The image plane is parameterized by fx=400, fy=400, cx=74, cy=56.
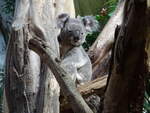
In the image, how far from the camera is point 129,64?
→ 5.30ft

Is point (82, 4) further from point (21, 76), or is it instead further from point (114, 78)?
point (114, 78)

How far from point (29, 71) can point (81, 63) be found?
119cm

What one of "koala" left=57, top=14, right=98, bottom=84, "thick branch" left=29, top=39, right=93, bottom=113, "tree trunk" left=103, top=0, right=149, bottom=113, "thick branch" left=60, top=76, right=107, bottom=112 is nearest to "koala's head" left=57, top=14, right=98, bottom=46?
"koala" left=57, top=14, right=98, bottom=84

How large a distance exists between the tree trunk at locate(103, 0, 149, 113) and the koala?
2038 millimetres

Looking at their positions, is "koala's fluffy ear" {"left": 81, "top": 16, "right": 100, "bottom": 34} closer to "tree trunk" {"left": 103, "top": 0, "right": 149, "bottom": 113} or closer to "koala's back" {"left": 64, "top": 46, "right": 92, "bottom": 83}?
"koala's back" {"left": 64, "top": 46, "right": 92, "bottom": 83}

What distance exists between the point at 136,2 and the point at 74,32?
2.45 metres

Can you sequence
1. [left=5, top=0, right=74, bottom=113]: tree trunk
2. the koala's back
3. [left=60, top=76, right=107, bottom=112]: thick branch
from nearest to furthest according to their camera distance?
[left=5, top=0, right=74, bottom=113]: tree trunk < [left=60, top=76, right=107, bottom=112]: thick branch < the koala's back

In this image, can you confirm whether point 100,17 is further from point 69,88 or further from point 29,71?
point 69,88

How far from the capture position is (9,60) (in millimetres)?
2736

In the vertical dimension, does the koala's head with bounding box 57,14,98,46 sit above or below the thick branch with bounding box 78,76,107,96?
above

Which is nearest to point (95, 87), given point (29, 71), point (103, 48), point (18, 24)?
point (29, 71)

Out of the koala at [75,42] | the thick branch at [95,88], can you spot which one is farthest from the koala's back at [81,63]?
the thick branch at [95,88]

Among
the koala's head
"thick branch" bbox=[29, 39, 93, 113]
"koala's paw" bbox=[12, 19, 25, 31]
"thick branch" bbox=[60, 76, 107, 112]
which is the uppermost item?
"koala's paw" bbox=[12, 19, 25, 31]

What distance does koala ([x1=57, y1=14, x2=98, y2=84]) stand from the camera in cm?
380
